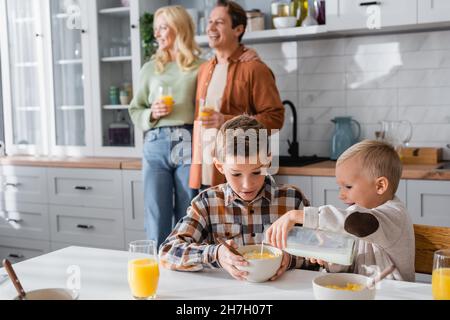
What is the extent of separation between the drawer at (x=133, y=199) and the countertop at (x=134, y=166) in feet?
0.17

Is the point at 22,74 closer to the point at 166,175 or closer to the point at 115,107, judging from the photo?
the point at 115,107

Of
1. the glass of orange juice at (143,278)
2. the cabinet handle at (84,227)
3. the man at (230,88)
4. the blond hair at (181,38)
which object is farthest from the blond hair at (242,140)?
the cabinet handle at (84,227)

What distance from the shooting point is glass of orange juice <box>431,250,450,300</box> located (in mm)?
1059

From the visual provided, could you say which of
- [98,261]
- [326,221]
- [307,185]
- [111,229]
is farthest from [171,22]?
[326,221]

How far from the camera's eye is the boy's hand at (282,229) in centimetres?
113

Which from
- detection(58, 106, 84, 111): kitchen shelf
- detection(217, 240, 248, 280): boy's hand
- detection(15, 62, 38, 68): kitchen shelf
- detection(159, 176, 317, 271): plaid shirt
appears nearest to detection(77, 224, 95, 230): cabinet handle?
detection(58, 106, 84, 111): kitchen shelf

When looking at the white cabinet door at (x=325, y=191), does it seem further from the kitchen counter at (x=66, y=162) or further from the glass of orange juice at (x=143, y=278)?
the glass of orange juice at (x=143, y=278)

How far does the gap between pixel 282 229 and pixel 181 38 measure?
1781 millimetres

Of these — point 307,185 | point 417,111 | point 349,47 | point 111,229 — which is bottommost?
point 111,229

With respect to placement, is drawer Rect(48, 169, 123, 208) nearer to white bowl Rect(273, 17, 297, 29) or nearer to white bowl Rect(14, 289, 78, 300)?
white bowl Rect(273, 17, 297, 29)

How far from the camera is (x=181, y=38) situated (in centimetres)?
274
